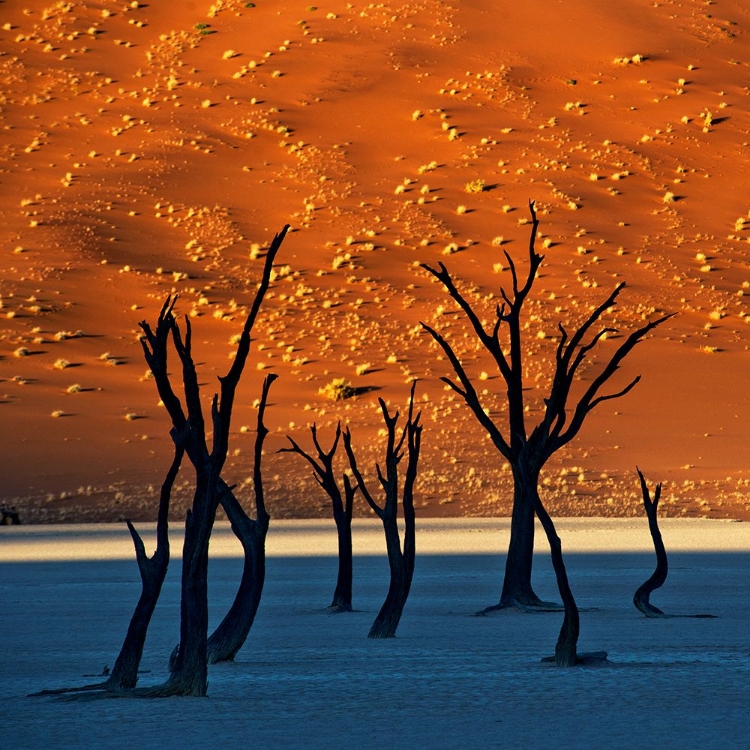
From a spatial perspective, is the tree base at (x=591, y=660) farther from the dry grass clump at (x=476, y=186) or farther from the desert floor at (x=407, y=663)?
the dry grass clump at (x=476, y=186)

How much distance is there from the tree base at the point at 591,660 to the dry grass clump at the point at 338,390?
2602cm

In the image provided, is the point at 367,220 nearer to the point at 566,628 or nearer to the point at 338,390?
the point at 338,390

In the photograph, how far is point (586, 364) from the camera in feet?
121

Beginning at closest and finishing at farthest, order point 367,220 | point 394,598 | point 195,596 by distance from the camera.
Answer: point 195,596
point 394,598
point 367,220

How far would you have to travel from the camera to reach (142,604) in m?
7.61

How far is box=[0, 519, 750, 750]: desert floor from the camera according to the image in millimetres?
6699

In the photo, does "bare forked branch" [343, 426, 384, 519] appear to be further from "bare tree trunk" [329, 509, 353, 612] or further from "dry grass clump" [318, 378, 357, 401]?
"dry grass clump" [318, 378, 357, 401]

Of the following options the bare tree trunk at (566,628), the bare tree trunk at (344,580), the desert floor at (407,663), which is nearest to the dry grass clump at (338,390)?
the desert floor at (407,663)

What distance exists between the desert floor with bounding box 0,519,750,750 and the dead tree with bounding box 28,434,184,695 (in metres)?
0.18

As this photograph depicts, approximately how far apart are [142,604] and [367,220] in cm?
3849

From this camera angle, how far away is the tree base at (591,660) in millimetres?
8852

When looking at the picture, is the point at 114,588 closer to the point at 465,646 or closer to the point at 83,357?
the point at 465,646

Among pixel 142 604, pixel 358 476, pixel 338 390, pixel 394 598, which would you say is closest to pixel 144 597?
pixel 142 604

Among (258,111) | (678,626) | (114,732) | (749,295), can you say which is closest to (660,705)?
(114,732)
